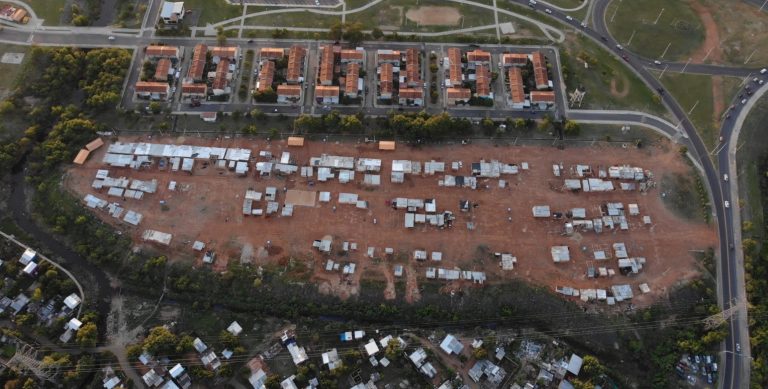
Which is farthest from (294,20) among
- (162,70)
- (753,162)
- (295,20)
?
(753,162)

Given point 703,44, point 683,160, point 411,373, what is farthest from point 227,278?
point 703,44

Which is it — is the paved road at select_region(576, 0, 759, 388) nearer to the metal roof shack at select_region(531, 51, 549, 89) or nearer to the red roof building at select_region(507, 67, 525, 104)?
the metal roof shack at select_region(531, 51, 549, 89)

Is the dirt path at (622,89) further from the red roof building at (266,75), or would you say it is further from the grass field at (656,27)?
the red roof building at (266,75)

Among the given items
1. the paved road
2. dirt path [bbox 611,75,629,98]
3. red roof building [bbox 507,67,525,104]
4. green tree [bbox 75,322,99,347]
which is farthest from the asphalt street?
green tree [bbox 75,322,99,347]

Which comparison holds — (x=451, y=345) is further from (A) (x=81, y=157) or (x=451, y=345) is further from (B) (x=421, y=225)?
(A) (x=81, y=157)

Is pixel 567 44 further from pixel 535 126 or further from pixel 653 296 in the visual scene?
pixel 653 296
